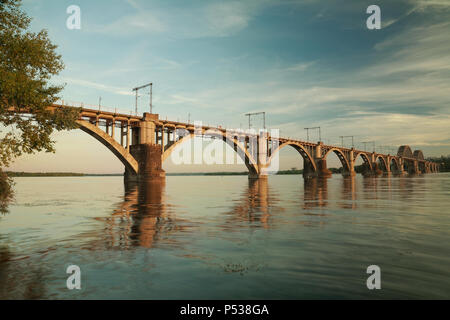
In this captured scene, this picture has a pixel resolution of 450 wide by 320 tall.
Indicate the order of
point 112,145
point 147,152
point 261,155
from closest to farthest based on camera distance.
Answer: point 112,145, point 147,152, point 261,155

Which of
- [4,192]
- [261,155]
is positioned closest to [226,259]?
[4,192]

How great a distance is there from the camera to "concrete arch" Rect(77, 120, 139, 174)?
49.7m

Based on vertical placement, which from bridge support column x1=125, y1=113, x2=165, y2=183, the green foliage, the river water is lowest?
the river water

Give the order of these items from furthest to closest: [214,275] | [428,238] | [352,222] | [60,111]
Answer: [60,111] < [352,222] < [428,238] < [214,275]

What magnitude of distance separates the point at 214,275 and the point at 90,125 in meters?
50.0

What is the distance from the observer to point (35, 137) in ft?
45.2

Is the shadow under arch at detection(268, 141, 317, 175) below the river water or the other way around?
the other way around

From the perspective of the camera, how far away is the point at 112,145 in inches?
2122

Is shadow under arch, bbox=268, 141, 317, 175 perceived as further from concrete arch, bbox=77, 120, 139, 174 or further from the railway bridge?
concrete arch, bbox=77, 120, 139, 174

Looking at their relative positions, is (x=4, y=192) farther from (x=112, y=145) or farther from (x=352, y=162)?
(x=352, y=162)

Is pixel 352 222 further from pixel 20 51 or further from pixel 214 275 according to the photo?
pixel 20 51

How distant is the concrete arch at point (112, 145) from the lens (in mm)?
49656

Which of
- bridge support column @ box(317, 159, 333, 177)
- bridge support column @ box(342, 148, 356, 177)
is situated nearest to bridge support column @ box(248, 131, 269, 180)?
bridge support column @ box(317, 159, 333, 177)
